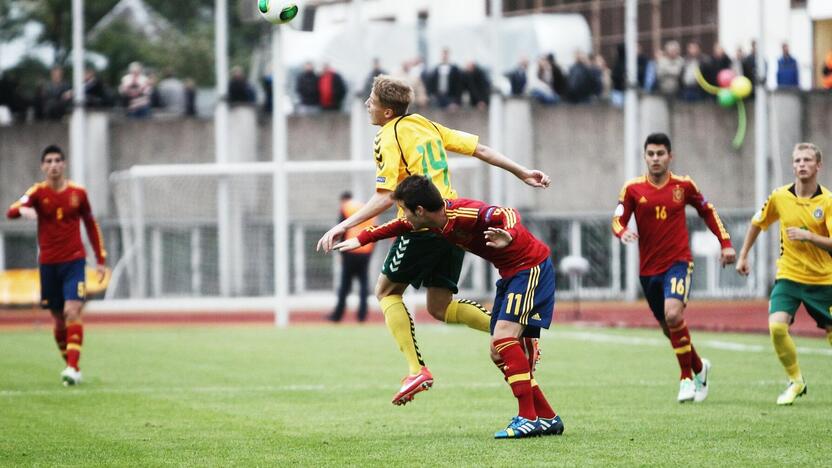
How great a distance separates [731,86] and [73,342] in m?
20.7

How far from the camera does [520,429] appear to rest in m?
9.27

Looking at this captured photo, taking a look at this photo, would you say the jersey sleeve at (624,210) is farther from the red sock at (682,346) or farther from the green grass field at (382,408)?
the green grass field at (382,408)

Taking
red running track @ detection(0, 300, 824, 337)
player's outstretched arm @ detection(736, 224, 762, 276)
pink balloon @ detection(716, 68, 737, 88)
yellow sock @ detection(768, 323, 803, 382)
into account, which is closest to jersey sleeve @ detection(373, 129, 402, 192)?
player's outstretched arm @ detection(736, 224, 762, 276)

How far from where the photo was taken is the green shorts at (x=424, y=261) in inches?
399

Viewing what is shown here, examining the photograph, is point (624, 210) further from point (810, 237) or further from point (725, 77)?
point (725, 77)

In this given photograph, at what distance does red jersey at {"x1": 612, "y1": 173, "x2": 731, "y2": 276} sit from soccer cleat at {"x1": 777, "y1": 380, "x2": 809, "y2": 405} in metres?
1.42

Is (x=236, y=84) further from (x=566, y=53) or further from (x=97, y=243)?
(x=97, y=243)

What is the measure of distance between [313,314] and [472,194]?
4.18 meters

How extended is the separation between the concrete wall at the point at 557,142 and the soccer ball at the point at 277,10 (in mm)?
16897

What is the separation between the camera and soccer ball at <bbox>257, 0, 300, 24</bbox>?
15.5 metres

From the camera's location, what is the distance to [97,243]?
1468cm

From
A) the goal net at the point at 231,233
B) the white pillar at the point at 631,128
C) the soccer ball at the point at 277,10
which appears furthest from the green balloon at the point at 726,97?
the soccer ball at the point at 277,10

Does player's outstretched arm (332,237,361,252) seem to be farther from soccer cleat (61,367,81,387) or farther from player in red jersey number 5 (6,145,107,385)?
player in red jersey number 5 (6,145,107,385)

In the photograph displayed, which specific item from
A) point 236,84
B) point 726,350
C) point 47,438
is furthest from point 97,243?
point 236,84
